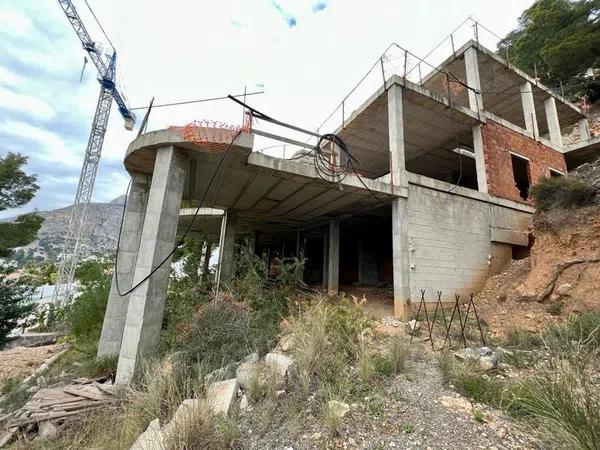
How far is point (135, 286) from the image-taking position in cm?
527

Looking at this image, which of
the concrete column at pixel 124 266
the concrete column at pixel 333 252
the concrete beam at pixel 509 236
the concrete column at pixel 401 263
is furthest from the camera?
the concrete column at pixel 333 252

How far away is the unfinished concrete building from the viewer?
5758 millimetres

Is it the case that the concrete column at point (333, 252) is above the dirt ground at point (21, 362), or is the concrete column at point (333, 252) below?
above

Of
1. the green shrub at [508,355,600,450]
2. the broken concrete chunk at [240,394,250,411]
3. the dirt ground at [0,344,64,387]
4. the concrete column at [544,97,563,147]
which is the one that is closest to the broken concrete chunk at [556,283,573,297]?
the green shrub at [508,355,600,450]

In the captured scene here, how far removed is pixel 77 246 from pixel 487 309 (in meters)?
32.9

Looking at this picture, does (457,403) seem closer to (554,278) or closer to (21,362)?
(554,278)

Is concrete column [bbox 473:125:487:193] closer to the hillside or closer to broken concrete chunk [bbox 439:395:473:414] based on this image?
the hillside

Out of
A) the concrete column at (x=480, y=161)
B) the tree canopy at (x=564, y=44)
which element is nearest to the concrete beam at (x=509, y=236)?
the concrete column at (x=480, y=161)

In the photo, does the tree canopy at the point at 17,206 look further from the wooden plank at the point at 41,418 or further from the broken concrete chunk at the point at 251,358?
the broken concrete chunk at the point at 251,358

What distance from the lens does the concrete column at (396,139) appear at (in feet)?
27.6

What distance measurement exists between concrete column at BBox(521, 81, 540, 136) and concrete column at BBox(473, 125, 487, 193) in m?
4.10

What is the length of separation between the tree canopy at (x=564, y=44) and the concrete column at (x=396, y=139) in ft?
51.7

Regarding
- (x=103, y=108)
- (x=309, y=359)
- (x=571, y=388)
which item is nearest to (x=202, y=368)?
(x=309, y=359)

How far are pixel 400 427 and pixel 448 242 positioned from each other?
6.89m
